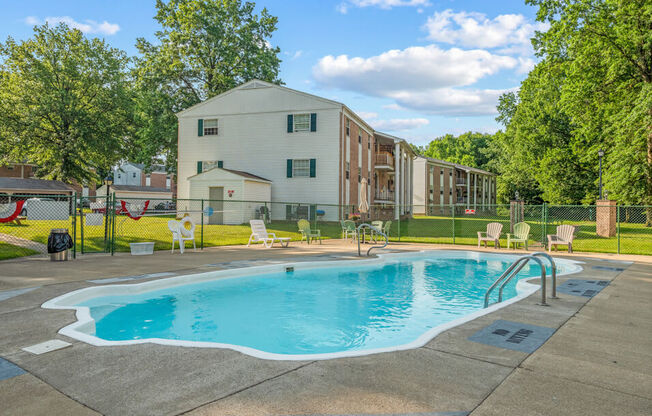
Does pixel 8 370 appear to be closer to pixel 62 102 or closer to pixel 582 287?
pixel 582 287

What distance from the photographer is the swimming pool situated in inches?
227

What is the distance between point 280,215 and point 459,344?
2175 cm

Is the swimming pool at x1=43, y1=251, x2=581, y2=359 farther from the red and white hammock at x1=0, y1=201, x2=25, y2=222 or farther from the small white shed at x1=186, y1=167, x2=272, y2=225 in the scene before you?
the small white shed at x1=186, y1=167, x2=272, y2=225

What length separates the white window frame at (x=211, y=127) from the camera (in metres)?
27.6

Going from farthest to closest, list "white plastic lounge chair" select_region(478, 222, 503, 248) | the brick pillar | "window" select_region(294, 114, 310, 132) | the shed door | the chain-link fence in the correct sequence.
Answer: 1. "window" select_region(294, 114, 310, 132)
2. the shed door
3. the brick pillar
4. "white plastic lounge chair" select_region(478, 222, 503, 248)
5. the chain-link fence

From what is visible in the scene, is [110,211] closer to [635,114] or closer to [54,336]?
[54,336]

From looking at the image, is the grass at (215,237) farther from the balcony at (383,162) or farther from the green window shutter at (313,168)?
the balcony at (383,162)

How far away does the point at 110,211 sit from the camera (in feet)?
42.3

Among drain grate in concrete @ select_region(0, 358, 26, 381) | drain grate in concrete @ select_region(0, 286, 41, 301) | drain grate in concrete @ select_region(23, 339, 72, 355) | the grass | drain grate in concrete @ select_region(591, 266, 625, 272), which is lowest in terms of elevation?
drain grate in concrete @ select_region(591, 266, 625, 272)

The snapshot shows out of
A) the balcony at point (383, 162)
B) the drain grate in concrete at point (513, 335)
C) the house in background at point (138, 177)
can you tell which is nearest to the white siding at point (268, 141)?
the balcony at point (383, 162)

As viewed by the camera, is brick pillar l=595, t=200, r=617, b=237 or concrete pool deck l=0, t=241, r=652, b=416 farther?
brick pillar l=595, t=200, r=617, b=237

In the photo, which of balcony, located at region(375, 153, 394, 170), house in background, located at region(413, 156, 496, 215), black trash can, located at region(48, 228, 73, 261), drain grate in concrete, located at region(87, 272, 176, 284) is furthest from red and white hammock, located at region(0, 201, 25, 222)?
house in background, located at region(413, 156, 496, 215)

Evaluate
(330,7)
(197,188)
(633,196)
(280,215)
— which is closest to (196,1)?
(197,188)

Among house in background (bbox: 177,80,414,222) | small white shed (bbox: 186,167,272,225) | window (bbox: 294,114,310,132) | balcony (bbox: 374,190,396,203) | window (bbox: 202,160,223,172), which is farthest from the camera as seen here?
balcony (bbox: 374,190,396,203)
